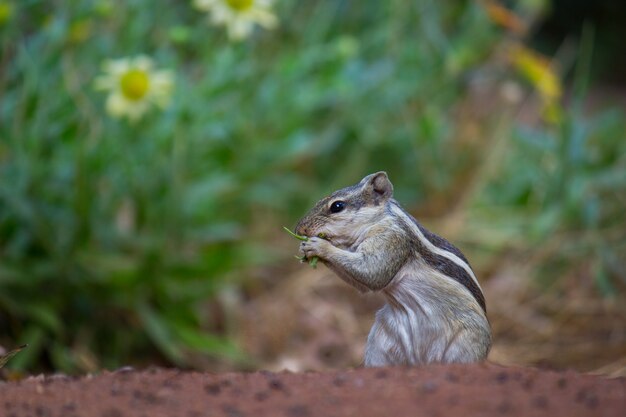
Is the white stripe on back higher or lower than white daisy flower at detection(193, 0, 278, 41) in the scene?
lower

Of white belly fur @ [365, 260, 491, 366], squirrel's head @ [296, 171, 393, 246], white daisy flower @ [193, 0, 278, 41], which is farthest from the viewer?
white daisy flower @ [193, 0, 278, 41]

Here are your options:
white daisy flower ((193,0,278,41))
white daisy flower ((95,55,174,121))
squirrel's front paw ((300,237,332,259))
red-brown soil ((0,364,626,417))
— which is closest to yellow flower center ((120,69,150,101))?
white daisy flower ((95,55,174,121))

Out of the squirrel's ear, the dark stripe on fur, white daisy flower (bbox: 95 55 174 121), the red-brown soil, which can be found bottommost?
the red-brown soil

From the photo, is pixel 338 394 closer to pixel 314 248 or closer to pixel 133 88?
pixel 314 248

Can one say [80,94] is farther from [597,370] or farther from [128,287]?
[597,370]

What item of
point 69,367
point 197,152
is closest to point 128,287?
point 69,367

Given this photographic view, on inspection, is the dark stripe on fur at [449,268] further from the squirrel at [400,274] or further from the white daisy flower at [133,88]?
the white daisy flower at [133,88]

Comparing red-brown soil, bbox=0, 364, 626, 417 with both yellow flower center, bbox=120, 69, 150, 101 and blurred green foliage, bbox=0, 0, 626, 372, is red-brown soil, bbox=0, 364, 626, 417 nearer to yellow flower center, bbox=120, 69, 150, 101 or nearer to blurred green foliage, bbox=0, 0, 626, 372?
yellow flower center, bbox=120, 69, 150, 101

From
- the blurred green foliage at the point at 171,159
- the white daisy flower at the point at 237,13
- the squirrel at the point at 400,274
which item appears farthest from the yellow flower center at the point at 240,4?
the squirrel at the point at 400,274

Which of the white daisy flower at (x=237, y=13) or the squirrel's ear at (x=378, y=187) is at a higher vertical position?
the white daisy flower at (x=237, y=13)
